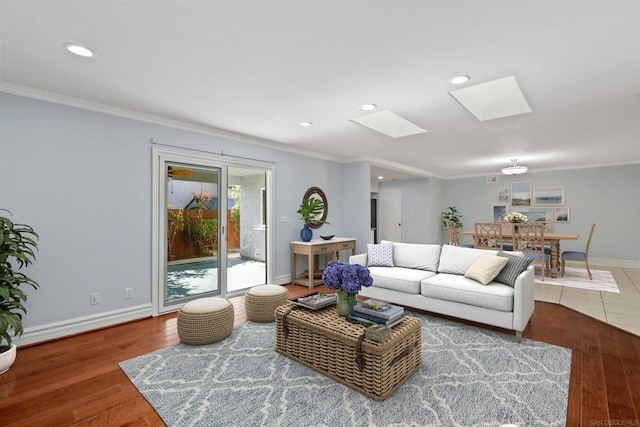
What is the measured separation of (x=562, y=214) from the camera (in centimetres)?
759

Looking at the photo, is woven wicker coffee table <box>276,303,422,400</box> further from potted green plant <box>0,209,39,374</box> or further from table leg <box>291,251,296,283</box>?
table leg <box>291,251,296,283</box>

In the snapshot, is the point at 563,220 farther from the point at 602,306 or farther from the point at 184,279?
the point at 184,279

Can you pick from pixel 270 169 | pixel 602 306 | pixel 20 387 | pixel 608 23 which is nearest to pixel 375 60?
pixel 608 23

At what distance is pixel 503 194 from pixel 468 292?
6.41m

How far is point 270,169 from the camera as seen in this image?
16.4ft

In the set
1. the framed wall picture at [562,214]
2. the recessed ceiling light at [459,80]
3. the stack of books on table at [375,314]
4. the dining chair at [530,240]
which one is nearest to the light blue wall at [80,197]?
the stack of books on table at [375,314]

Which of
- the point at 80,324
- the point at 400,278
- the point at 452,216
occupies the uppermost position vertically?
the point at 452,216

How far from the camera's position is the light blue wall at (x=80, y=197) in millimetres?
2838

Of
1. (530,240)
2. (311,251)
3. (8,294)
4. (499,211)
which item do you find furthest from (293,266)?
(499,211)

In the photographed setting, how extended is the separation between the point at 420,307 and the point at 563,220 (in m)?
6.38

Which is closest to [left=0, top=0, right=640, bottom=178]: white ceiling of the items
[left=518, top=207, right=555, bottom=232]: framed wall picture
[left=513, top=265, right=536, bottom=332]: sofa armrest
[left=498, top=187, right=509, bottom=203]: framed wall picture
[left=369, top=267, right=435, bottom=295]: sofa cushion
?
[left=513, top=265, right=536, bottom=332]: sofa armrest

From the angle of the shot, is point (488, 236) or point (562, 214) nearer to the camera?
point (488, 236)

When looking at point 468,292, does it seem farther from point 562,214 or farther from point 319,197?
point 562,214

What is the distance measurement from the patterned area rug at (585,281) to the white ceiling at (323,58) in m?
2.46
